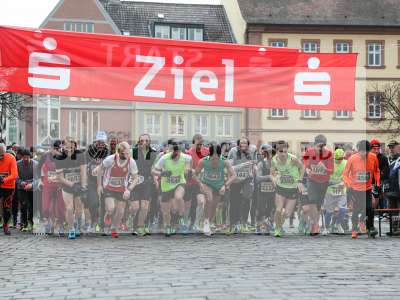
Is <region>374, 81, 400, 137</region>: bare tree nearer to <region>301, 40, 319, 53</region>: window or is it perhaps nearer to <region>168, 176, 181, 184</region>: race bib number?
<region>301, 40, 319, 53</region>: window

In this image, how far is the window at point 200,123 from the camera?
52.5ft

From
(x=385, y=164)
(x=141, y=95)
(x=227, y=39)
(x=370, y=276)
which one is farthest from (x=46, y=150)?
(x=227, y=39)

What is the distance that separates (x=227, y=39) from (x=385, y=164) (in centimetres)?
4359

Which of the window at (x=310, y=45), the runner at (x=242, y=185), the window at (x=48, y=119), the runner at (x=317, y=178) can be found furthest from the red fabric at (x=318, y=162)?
the window at (x=310, y=45)

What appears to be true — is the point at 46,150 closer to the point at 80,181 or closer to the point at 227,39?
the point at 80,181

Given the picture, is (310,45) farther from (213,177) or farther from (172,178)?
(172,178)

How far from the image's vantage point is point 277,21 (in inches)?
2044

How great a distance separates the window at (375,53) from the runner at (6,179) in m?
42.5

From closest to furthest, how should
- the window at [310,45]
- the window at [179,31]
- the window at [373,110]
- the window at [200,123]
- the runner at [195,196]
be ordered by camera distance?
1. the runner at [195,196]
2. the window at [200,123]
3. the window at [373,110]
4. the window at [310,45]
5. the window at [179,31]

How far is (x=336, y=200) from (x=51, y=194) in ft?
18.8

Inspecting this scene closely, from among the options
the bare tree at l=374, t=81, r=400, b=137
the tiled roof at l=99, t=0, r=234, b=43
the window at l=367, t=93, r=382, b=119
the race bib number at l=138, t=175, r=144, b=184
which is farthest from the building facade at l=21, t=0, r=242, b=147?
the race bib number at l=138, t=175, r=144, b=184

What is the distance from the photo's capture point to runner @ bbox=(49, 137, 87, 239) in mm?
13898

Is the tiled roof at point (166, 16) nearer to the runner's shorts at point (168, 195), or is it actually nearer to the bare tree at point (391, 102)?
the bare tree at point (391, 102)

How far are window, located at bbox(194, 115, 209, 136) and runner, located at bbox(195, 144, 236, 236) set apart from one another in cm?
140
